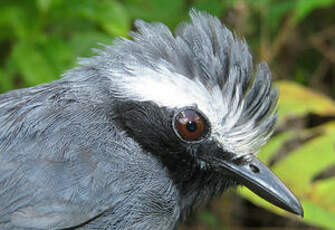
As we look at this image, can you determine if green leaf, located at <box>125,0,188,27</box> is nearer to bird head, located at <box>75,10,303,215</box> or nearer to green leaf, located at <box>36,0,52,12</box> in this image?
green leaf, located at <box>36,0,52,12</box>

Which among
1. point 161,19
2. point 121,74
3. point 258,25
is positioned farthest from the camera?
point 258,25

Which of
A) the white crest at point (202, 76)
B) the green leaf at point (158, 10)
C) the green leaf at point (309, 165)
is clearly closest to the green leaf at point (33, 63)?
the green leaf at point (158, 10)

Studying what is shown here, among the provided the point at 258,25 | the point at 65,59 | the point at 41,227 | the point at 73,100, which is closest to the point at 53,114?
the point at 73,100

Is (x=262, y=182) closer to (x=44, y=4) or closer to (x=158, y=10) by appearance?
(x=44, y=4)

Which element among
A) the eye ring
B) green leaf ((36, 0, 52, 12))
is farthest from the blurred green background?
the eye ring

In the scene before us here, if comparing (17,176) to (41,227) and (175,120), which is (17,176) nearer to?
(41,227)

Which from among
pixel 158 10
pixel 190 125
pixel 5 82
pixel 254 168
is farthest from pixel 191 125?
pixel 158 10

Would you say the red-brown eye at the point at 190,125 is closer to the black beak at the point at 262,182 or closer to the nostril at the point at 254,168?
the black beak at the point at 262,182
